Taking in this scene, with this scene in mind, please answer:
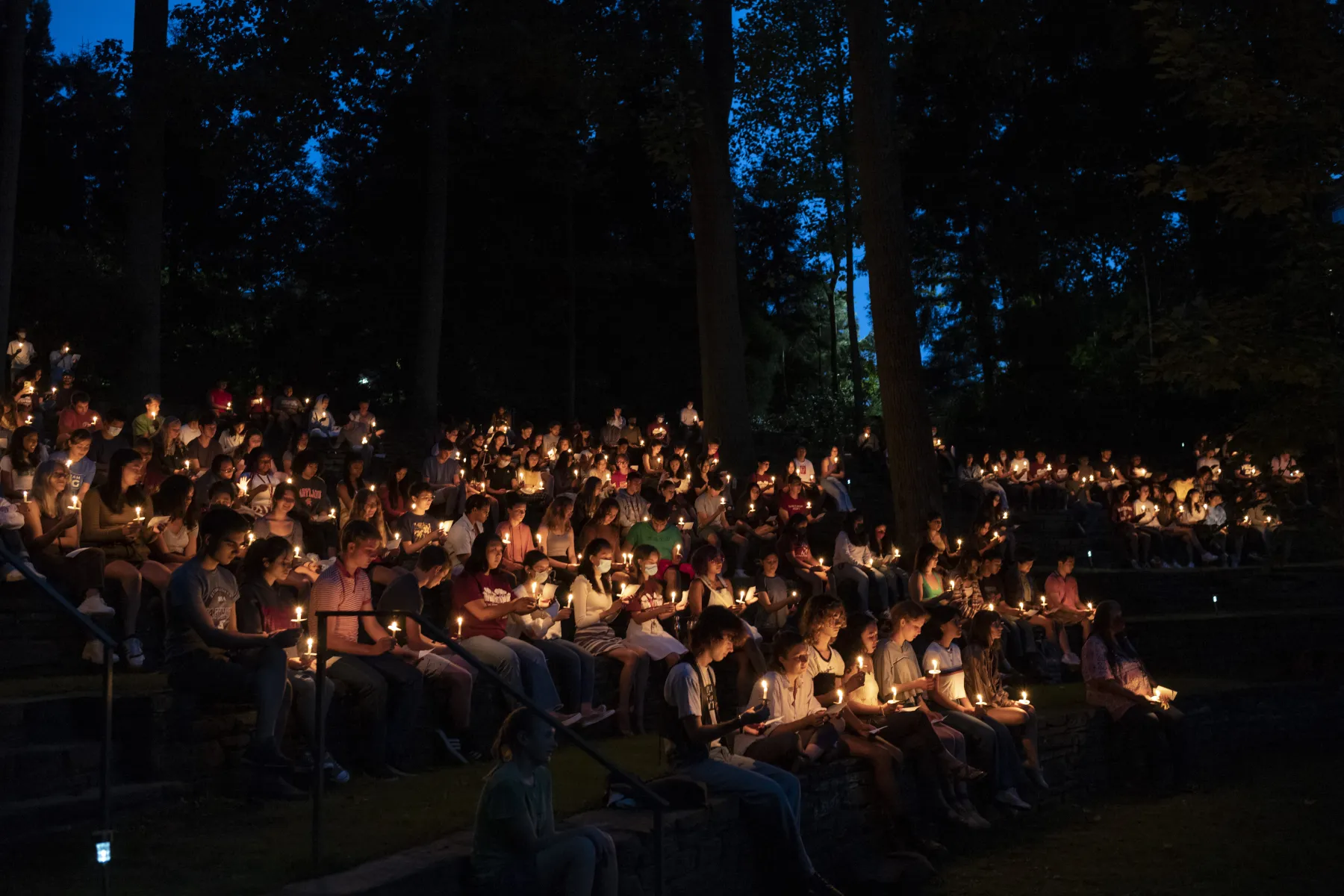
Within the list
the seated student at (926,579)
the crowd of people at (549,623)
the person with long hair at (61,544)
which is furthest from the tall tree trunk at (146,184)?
the seated student at (926,579)

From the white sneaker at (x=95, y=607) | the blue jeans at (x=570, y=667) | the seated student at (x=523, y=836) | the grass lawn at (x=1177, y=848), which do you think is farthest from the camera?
the blue jeans at (x=570, y=667)

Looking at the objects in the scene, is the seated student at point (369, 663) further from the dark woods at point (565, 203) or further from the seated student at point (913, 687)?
the dark woods at point (565, 203)

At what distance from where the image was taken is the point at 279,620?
8.26m

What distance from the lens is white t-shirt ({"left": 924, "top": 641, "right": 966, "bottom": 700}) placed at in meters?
10.2

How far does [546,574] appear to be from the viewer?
1092 centimetres

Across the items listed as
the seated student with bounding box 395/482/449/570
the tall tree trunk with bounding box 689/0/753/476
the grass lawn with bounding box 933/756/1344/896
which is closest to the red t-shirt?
the seated student with bounding box 395/482/449/570

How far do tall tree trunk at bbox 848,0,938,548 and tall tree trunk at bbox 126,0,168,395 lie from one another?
36.0 feet

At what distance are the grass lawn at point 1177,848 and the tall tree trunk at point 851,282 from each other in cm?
2225

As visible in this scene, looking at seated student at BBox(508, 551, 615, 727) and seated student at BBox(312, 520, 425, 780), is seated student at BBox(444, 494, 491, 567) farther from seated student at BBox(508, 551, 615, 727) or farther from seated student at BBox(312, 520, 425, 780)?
seated student at BBox(312, 520, 425, 780)

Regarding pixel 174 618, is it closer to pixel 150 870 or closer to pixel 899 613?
pixel 150 870

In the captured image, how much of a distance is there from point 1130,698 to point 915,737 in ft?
10.2

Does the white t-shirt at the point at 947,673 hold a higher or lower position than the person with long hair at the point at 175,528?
lower

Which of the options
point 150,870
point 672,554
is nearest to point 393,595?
point 150,870

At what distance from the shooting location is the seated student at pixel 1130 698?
11.5m
